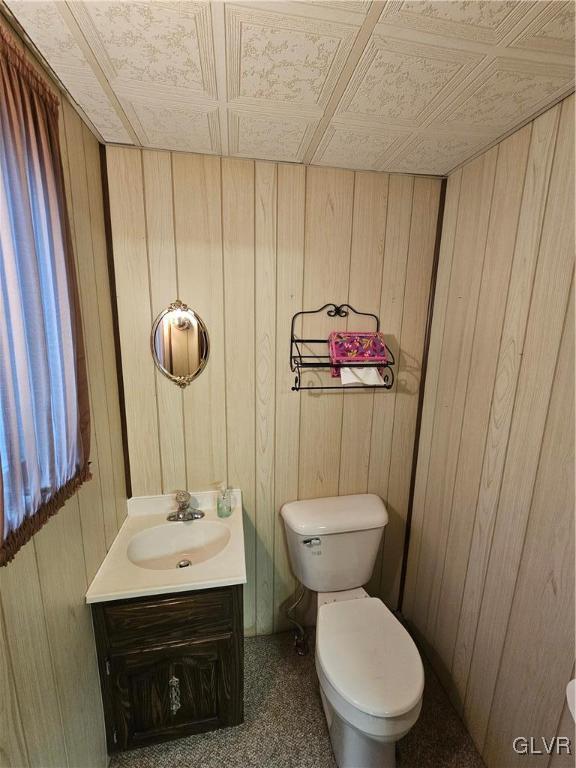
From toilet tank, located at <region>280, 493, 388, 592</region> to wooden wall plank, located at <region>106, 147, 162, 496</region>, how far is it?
2.25 ft

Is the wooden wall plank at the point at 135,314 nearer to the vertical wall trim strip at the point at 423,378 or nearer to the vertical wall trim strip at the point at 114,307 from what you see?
the vertical wall trim strip at the point at 114,307

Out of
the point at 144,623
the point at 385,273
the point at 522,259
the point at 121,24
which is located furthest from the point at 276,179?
the point at 144,623

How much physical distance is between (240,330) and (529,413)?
112 centimetres

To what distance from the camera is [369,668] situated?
3.87 ft

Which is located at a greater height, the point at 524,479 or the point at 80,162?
the point at 80,162

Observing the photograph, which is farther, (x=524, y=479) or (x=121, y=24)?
(x=524, y=479)

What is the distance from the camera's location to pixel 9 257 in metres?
0.67

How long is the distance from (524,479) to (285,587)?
1293mm

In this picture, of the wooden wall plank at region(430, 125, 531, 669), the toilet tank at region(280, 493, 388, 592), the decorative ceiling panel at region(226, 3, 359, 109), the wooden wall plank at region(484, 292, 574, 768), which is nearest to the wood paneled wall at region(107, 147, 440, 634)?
the toilet tank at region(280, 493, 388, 592)

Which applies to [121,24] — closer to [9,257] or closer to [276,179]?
[9,257]

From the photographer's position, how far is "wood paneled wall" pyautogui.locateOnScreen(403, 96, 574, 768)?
3.20 ft

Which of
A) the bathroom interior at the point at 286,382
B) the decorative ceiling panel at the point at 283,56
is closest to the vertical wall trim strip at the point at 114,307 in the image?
the bathroom interior at the point at 286,382

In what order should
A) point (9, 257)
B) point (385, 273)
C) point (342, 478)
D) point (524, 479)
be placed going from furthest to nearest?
1. point (342, 478)
2. point (385, 273)
3. point (524, 479)
4. point (9, 257)

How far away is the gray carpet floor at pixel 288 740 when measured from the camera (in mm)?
1286
